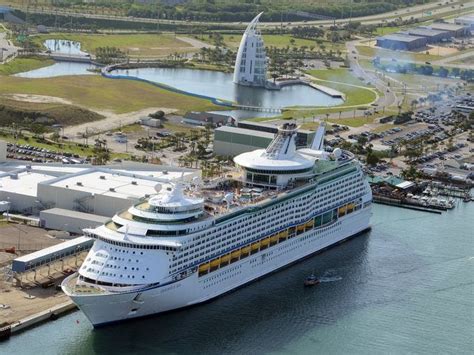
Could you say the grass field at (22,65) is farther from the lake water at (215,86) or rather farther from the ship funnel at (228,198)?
the ship funnel at (228,198)

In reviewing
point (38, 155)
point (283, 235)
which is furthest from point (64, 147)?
point (283, 235)

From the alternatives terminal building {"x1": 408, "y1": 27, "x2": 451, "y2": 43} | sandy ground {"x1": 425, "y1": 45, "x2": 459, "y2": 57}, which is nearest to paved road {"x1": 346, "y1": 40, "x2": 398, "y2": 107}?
terminal building {"x1": 408, "y1": 27, "x2": 451, "y2": 43}

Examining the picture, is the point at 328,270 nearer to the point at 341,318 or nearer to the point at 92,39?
the point at 341,318

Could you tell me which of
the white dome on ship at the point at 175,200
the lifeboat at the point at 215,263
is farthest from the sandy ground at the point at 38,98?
the lifeboat at the point at 215,263

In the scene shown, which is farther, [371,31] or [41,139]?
[371,31]

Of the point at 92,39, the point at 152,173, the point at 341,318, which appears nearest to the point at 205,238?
the point at 341,318

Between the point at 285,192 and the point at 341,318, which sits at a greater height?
the point at 285,192

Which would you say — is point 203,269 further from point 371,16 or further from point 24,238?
point 371,16
